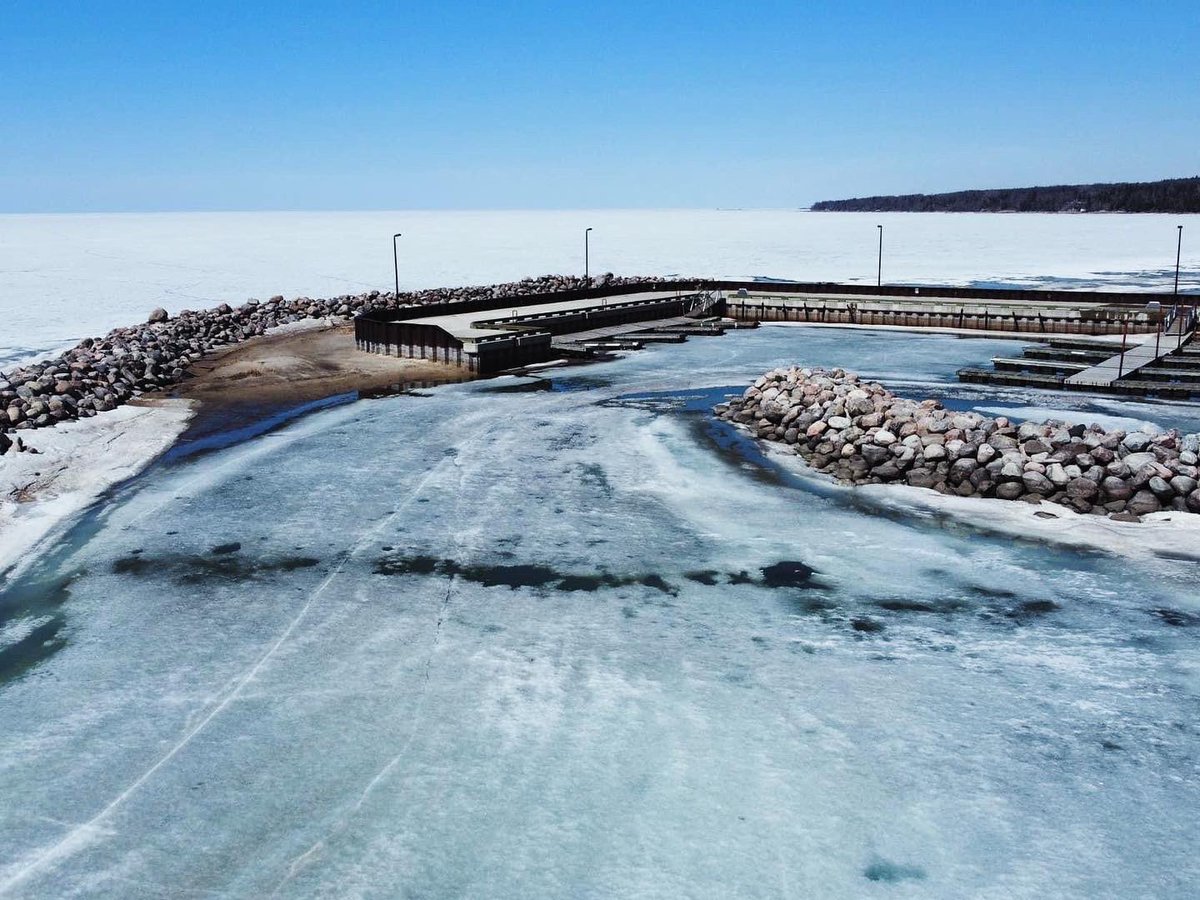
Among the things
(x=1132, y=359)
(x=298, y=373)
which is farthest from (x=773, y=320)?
(x=298, y=373)

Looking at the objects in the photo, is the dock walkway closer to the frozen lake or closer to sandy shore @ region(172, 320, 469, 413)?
the frozen lake

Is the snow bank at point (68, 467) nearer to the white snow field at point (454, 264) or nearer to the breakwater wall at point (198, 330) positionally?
the breakwater wall at point (198, 330)

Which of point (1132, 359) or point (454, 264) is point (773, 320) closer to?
point (1132, 359)

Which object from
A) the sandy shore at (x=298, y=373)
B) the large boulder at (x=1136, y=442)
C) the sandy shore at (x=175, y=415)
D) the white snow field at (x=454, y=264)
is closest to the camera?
the sandy shore at (x=175, y=415)

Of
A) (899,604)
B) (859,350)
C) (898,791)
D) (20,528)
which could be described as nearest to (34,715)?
(20,528)

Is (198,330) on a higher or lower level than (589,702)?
higher

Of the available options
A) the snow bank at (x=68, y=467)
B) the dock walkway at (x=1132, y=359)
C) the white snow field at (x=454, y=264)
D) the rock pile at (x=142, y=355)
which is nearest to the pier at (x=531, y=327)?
the rock pile at (x=142, y=355)

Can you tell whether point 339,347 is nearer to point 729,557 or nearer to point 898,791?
point 729,557
